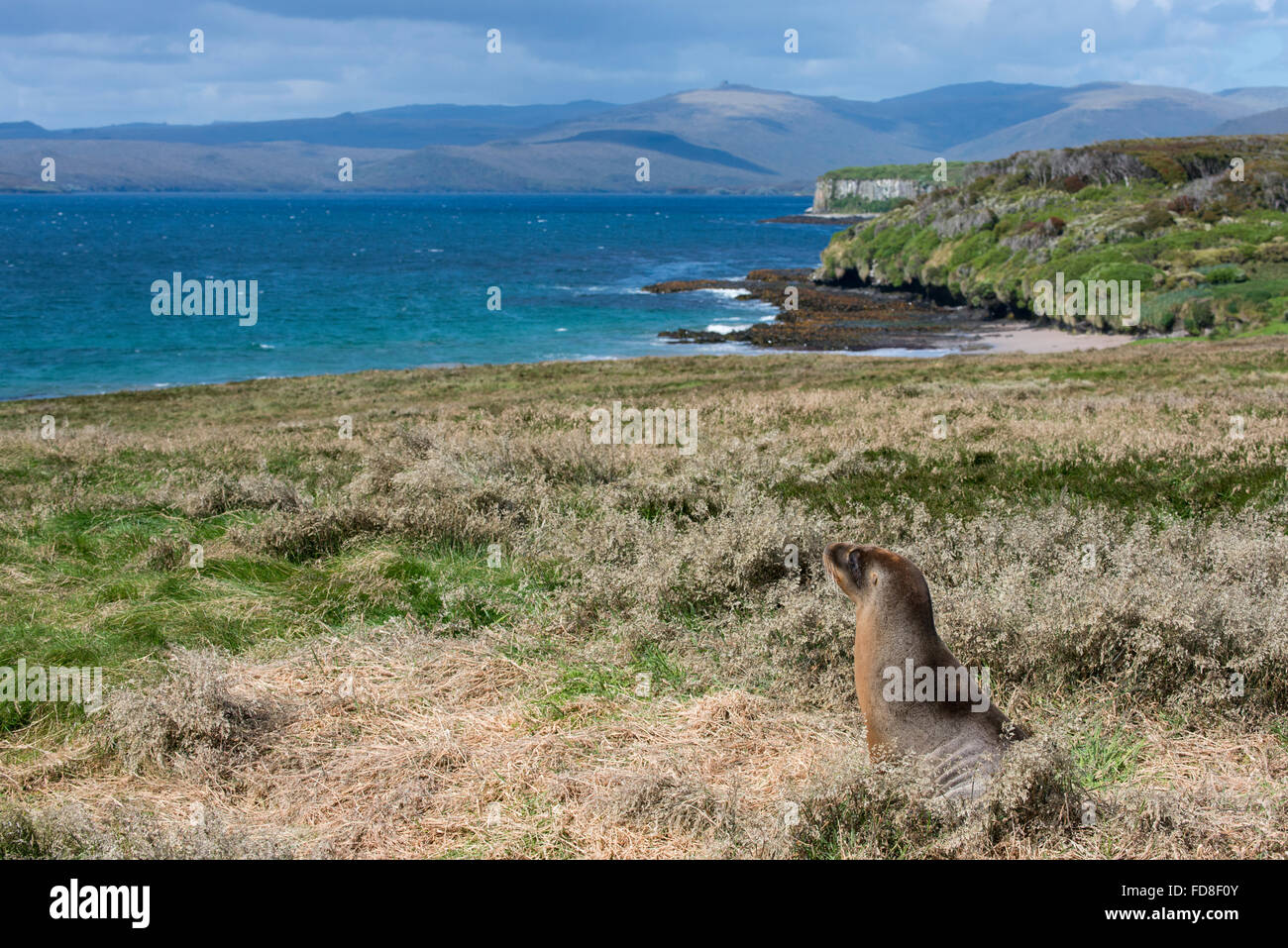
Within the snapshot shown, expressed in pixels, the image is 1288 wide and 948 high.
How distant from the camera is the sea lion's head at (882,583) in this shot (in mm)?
4012

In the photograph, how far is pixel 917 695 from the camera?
3.93 m

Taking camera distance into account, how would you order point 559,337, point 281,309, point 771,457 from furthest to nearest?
point 281,309
point 559,337
point 771,457

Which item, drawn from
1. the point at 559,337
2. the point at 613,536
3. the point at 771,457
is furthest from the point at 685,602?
the point at 559,337

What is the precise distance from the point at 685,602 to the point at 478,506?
2.61 meters

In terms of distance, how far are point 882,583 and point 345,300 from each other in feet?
209

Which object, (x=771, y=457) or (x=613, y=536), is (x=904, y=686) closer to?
(x=613, y=536)

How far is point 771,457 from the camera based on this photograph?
9898 millimetres

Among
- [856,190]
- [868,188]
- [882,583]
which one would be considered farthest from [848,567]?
[856,190]
